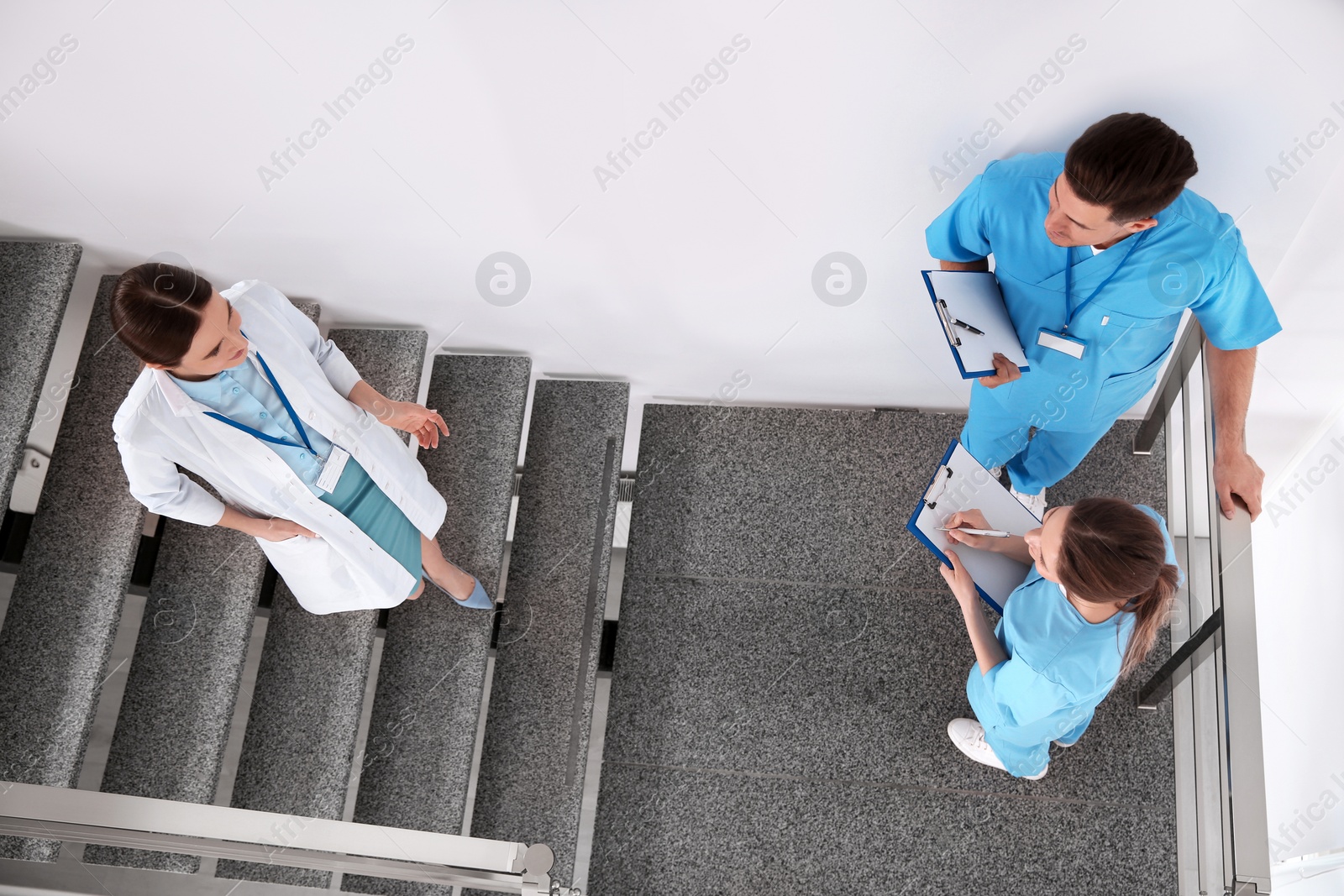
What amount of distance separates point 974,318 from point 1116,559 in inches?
18.8

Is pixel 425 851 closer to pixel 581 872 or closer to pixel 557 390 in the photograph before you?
pixel 557 390

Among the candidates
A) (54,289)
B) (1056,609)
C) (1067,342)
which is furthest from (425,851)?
(54,289)

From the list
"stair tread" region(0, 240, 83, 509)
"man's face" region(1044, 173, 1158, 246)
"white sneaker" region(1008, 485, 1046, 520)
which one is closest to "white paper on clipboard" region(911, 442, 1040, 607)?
"white sneaker" region(1008, 485, 1046, 520)

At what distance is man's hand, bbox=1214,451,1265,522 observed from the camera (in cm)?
148

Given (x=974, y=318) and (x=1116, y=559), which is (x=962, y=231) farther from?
(x=1116, y=559)

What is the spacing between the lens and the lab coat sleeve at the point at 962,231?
1.41 meters

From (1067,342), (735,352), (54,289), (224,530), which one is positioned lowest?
(224,530)

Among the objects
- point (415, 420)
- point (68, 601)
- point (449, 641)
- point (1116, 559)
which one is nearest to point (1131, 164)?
point (1116, 559)

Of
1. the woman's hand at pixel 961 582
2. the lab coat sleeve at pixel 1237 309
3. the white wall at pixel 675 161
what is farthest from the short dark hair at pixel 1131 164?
the woman's hand at pixel 961 582

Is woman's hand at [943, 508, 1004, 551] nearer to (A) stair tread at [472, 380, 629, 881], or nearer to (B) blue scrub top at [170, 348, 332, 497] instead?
(A) stair tread at [472, 380, 629, 881]

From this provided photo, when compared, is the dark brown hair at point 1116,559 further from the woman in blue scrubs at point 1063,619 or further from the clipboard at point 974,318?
the clipboard at point 974,318

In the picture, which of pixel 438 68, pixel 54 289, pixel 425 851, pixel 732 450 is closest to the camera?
pixel 425 851

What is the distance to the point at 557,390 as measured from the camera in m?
2.37

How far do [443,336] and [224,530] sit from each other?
716mm
